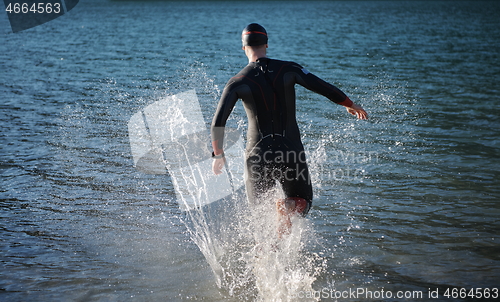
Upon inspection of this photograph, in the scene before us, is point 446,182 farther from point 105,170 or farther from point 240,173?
point 105,170

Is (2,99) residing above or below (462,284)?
below

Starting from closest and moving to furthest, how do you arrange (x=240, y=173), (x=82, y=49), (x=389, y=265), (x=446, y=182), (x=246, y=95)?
(x=246, y=95) → (x=389, y=265) → (x=446, y=182) → (x=240, y=173) → (x=82, y=49)

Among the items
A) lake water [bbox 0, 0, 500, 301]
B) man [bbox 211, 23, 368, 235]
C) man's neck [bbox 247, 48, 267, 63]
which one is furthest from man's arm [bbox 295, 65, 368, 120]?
lake water [bbox 0, 0, 500, 301]

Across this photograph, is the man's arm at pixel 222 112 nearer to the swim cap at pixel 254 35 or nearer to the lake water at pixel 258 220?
the swim cap at pixel 254 35

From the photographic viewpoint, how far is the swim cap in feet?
17.1

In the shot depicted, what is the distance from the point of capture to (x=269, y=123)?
527 cm

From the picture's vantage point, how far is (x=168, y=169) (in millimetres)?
8953

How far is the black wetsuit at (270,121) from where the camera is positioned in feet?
17.0

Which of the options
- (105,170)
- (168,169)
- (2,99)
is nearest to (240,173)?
(168,169)

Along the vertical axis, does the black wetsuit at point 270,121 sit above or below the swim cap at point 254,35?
below

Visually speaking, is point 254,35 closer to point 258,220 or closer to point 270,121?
point 270,121

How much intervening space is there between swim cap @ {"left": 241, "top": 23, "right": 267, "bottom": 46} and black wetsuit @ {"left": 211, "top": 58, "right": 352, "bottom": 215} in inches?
7.3

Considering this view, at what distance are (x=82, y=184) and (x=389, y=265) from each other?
16.3 ft

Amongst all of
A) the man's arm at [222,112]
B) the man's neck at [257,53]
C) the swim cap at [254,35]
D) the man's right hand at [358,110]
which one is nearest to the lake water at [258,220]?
the man's arm at [222,112]
